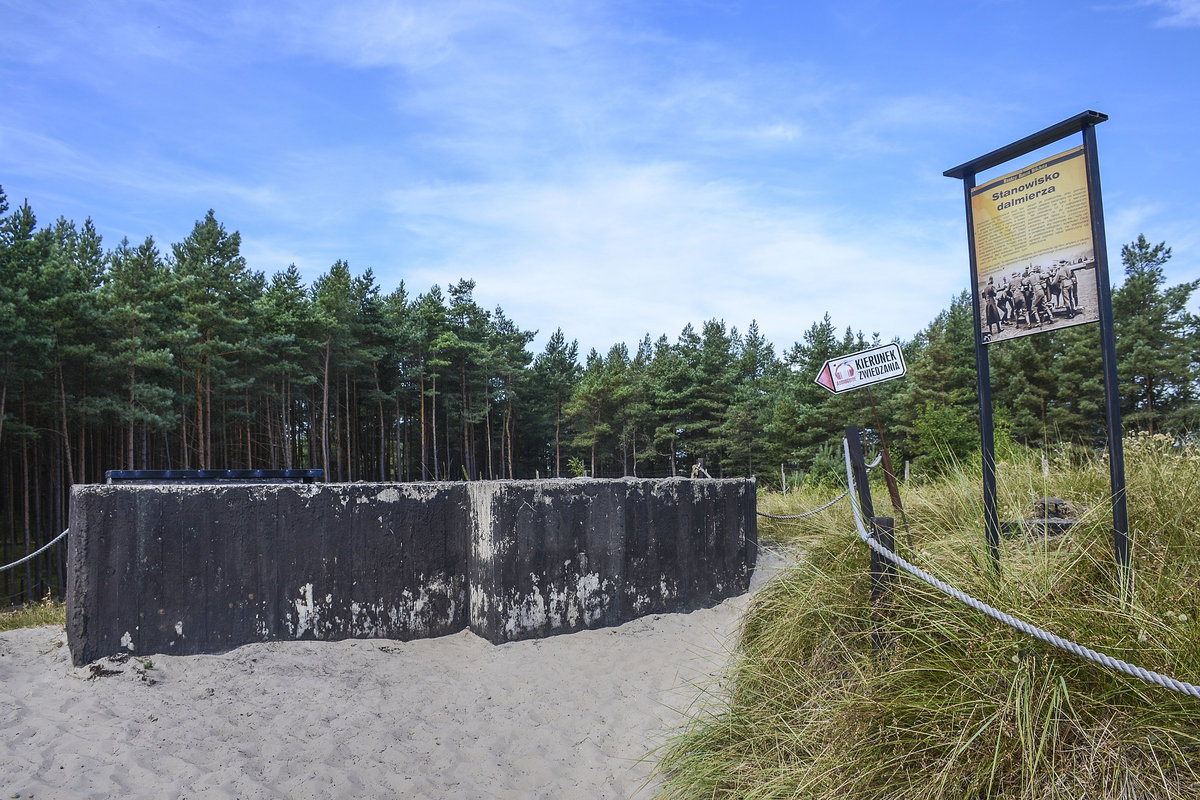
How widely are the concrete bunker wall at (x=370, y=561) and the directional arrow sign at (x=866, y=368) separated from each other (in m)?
2.19

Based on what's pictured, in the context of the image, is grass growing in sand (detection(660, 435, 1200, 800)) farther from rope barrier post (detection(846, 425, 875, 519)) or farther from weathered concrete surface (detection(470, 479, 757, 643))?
weathered concrete surface (detection(470, 479, 757, 643))

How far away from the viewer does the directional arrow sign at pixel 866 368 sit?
441 cm

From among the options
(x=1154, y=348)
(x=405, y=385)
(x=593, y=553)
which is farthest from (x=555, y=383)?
(x=593, y=553)

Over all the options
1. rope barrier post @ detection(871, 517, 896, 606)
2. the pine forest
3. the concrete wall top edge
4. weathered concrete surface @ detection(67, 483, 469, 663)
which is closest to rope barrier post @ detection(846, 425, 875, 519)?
rope barrier post @ detection(871, 517, 896, 606)

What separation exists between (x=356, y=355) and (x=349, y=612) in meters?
34.0

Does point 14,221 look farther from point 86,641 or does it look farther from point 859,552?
point 859,552

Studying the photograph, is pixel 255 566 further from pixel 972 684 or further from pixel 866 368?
pixel 972 684

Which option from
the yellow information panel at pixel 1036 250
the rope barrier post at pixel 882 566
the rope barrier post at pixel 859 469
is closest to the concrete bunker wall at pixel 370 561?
the rope barrier post at pixel 859 469

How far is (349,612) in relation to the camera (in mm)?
5316

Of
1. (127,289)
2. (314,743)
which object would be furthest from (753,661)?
(127,289)

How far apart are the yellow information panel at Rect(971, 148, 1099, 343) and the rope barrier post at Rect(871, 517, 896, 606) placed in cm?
131

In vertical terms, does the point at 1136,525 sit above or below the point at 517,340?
below

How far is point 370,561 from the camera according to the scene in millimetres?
5410

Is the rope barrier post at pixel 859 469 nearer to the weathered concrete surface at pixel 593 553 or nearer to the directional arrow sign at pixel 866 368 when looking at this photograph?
the directional arrow sign at pixel 866 368
